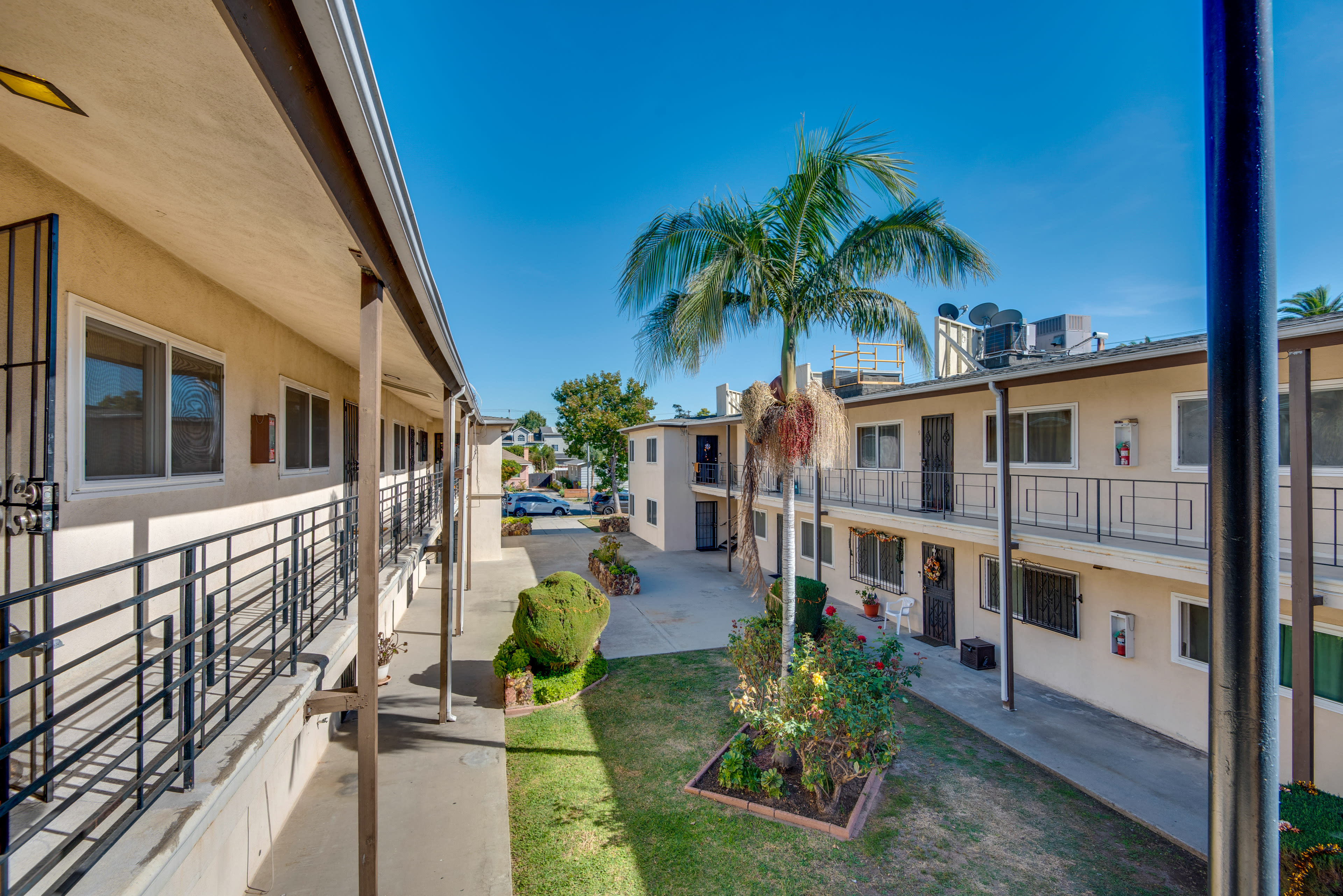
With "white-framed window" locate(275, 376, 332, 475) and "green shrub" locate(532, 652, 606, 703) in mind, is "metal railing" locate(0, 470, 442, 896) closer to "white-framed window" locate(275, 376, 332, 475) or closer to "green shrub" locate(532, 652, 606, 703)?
"white-framed window" locate(275, 376, 332, 475)

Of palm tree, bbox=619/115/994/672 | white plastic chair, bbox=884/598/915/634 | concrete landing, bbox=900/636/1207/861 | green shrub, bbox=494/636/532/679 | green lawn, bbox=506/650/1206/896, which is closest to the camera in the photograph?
green lawn, bbox=506/650/1206/896

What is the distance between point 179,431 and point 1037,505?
11981mm

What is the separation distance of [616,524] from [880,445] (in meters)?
17.0

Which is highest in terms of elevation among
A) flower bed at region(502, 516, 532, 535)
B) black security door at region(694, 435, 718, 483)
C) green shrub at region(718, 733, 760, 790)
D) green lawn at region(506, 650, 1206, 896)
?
black security door at region(694, 435, 718, 483)

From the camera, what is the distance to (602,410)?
35.2 m

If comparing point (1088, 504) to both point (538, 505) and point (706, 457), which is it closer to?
point (706, 457)

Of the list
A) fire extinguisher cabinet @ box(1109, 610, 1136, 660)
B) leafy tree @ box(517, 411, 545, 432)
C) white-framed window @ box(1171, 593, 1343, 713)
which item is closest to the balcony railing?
white-framed window @ box(1171, 593, 1343, 713)

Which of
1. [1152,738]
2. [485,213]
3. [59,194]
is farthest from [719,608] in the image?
[485,213]

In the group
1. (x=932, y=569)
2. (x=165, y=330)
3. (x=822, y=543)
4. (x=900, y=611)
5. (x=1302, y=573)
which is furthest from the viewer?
(x=822, y=543)

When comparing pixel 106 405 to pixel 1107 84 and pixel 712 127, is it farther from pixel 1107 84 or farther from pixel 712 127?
pixel 712 127

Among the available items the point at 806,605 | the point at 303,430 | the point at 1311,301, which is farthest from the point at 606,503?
the point at 1311,301

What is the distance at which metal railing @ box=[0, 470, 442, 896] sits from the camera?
5.82ft

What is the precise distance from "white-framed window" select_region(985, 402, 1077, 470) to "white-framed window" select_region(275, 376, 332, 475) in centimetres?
1035

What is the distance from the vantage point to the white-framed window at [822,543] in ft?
52.1
